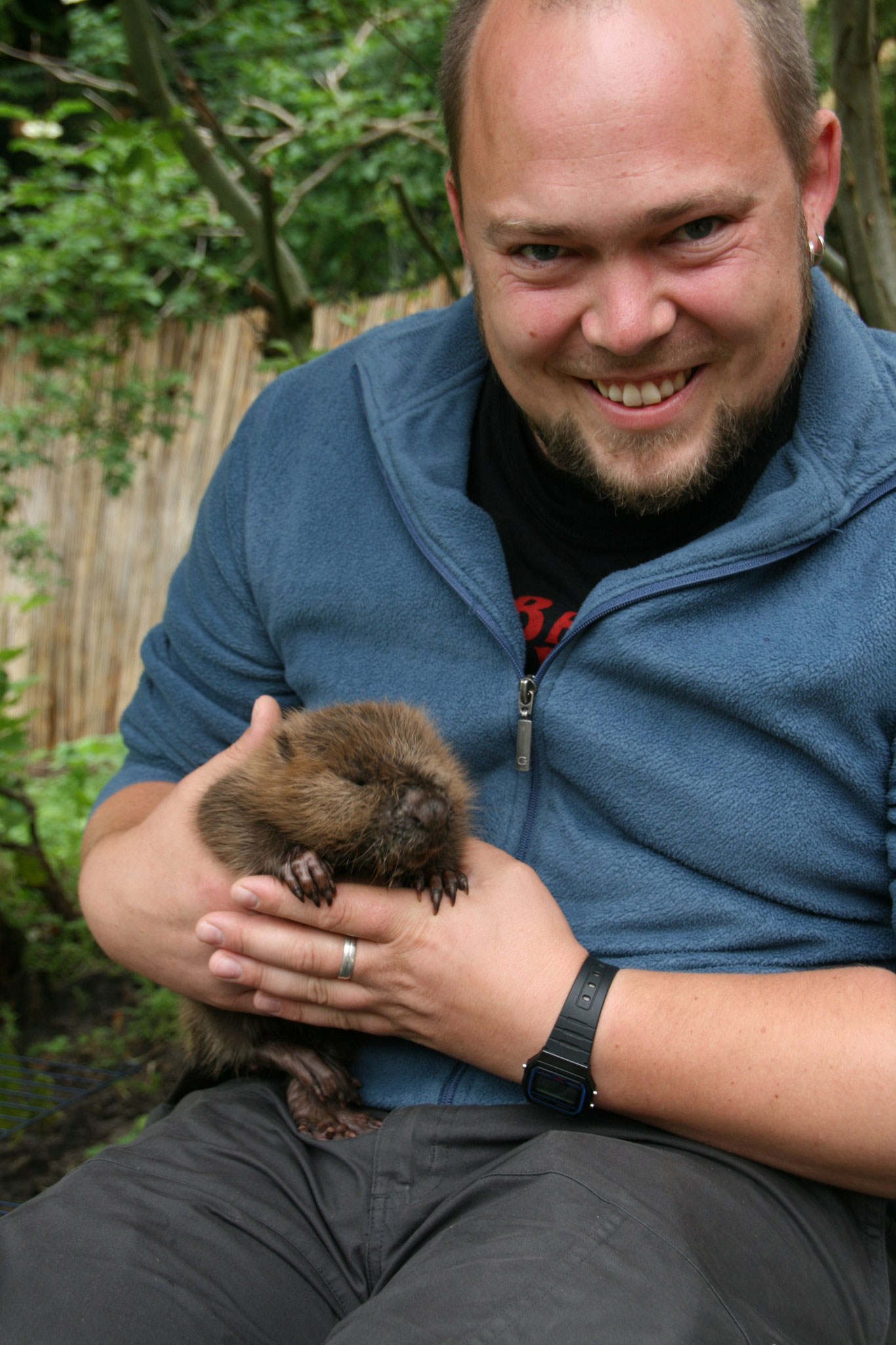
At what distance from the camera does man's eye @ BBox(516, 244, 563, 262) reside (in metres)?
1.75

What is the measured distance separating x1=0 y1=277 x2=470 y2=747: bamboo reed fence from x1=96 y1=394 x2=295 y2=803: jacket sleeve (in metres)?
3.60

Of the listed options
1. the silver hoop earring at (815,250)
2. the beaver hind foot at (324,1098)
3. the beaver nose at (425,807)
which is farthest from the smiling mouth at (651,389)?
the beaver hind foot at (324,1098)

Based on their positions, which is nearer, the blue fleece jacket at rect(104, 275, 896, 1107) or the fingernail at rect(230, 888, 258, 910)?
the blue fleece jacket at rect(104, 275, 896, 1107)

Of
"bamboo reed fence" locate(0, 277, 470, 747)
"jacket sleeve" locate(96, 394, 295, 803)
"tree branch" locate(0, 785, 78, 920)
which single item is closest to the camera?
"jacket sleeve" locate(96, 394, 295, 803)

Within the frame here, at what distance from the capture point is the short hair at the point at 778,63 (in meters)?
1.68

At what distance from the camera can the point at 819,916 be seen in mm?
1826

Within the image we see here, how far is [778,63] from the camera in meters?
1.70

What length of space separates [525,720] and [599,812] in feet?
0.73

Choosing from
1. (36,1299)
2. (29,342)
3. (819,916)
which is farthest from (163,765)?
(29,342)

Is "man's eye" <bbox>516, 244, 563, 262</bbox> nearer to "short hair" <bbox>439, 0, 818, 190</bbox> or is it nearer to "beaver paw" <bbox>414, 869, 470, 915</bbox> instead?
"short hair" <bbox>439, 0, 818, 190</bbox>

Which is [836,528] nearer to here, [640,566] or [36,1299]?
[640,566]

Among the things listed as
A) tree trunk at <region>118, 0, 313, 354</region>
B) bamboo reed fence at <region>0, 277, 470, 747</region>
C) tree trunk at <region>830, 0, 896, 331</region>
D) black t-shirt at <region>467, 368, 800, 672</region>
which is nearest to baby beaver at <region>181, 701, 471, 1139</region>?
black t-shirt at <region>467, 368, 800, 672</region>

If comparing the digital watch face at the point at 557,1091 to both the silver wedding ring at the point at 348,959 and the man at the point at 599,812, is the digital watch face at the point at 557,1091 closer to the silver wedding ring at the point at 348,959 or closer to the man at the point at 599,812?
the man at the point at 599,812

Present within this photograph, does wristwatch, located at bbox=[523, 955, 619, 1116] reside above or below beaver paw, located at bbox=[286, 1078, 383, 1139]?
above
